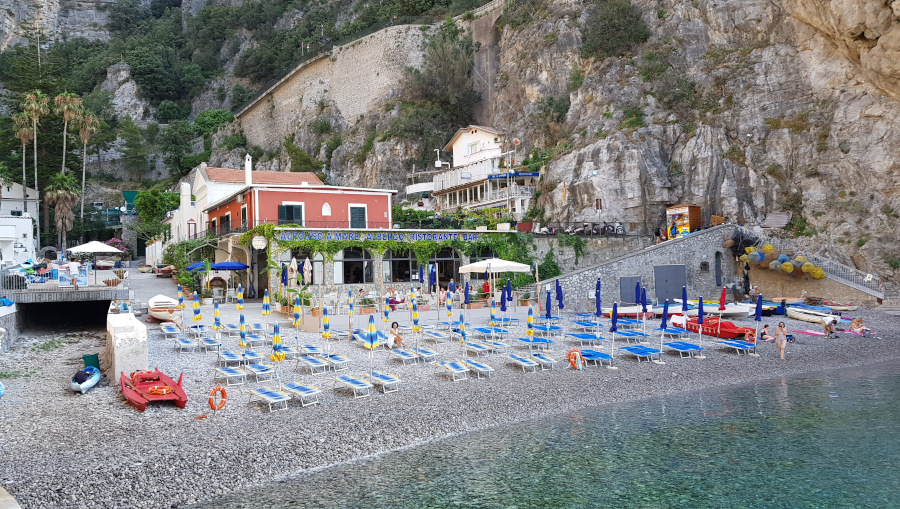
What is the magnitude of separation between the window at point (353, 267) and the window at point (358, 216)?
2556 millimetres

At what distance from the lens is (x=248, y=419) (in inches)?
436

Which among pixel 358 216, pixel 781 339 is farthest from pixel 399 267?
pixel 781 339

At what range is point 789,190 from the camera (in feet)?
107

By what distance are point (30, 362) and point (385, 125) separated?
3740 cm

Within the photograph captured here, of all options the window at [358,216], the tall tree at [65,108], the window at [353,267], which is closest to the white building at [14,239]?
the window at [353,267]

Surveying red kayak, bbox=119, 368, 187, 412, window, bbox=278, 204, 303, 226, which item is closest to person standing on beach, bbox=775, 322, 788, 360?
red kayak, bbox=119, 368, 187, 412

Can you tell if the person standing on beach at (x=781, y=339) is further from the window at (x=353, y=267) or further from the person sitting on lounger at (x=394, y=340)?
the window at (x=353, y=267)

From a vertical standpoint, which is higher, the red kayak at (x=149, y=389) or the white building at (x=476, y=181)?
the white building at (x=476, y=181)

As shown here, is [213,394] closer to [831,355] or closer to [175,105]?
[831,355]

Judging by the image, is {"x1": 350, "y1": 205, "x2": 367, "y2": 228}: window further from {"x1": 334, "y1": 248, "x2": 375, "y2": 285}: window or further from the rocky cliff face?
the rocky cliff face

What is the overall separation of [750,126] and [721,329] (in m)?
19.5

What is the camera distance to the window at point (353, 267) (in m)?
27.8

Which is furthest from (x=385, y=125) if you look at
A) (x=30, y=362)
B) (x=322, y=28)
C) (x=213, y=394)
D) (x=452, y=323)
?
(x=213, y=394)

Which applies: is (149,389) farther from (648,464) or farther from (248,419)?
(648,464)
